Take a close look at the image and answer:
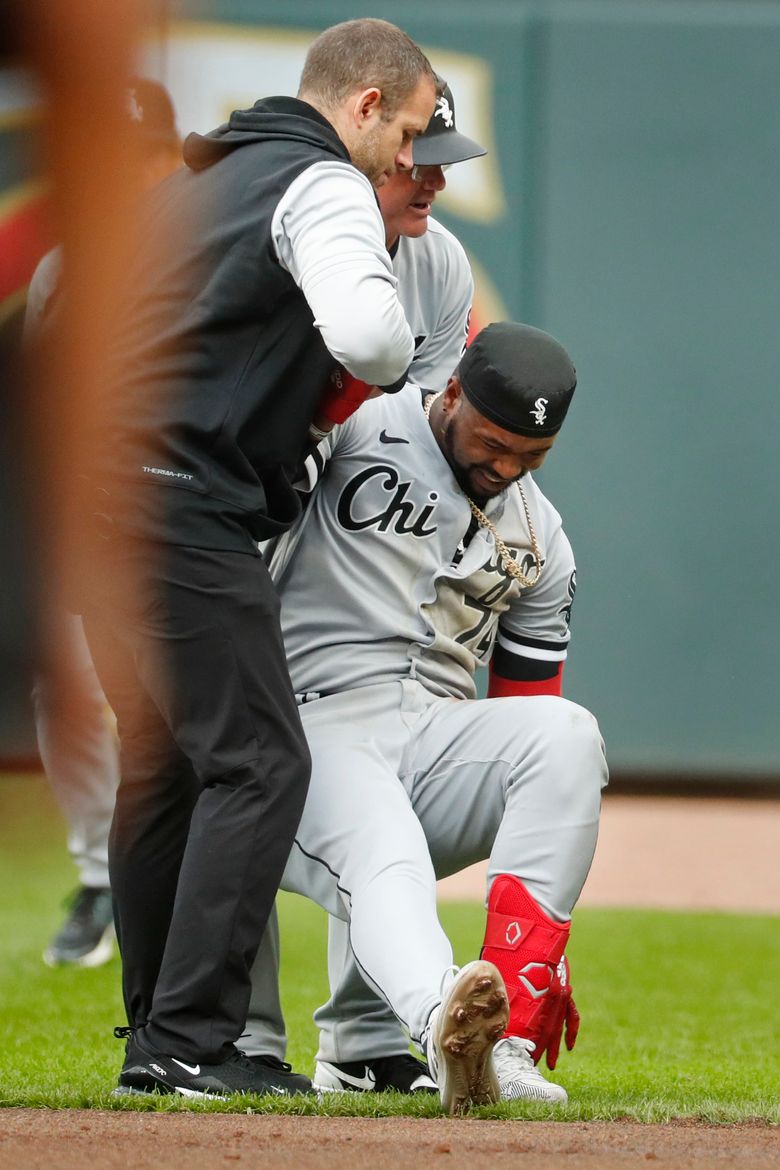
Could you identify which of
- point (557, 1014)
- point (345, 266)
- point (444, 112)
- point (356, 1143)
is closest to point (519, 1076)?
point (557, 1014)

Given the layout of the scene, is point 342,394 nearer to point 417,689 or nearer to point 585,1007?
point 417,689

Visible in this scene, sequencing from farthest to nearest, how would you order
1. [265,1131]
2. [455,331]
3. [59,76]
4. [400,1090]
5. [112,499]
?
[455,331]
[400,1090]
[265,1131]
[112,499]
[59,76]

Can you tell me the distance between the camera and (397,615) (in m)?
2.84

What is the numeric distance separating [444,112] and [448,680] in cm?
104

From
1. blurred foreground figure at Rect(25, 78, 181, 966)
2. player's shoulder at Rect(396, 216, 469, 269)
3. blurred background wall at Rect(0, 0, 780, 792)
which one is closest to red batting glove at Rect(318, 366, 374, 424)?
player's shoulder at Rect(396, 216, 469, 269)

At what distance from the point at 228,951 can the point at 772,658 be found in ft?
18.3

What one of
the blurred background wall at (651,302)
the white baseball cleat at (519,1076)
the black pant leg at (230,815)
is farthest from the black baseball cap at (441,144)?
the blurred background wall at (651,302)

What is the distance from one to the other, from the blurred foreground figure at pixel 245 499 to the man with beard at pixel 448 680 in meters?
0.23

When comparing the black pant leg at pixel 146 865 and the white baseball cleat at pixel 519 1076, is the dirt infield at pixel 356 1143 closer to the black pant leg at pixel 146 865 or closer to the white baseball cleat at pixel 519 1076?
the white baseball cleat at pixel 519 1076

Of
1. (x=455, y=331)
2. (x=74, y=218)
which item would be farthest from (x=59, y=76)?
(x=455, y=331)

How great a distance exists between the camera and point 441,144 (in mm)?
2934

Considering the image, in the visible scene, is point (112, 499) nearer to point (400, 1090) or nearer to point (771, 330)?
point (400, 1090)

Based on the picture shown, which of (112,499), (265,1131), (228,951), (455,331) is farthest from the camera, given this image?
(455,331)

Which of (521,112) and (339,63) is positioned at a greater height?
(339,63)
